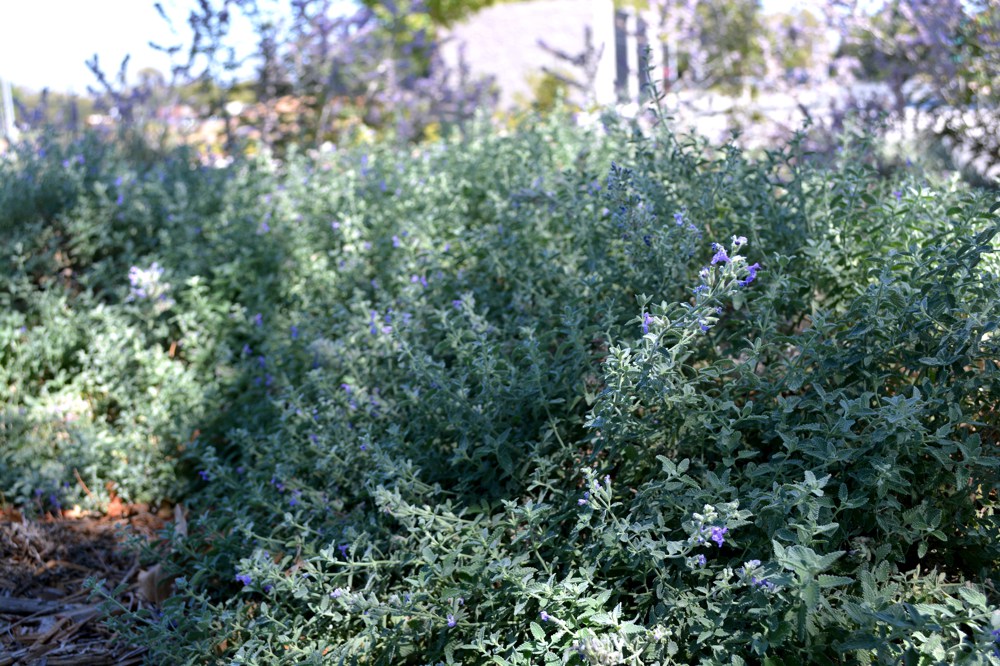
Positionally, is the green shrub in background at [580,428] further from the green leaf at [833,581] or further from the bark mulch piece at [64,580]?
the bark mulch piece at [64,580]

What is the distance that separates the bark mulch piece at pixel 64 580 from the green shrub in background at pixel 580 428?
121mm

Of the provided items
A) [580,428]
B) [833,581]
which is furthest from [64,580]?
[833,581]

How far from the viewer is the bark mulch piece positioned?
8.48 feet

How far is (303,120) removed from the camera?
7340mm

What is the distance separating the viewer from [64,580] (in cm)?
299

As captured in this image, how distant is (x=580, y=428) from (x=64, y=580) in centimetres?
179

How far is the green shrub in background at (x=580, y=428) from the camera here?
76.4 inches

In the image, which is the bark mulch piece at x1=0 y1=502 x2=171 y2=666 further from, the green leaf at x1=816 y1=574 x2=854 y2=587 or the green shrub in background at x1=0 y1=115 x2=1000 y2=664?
the green leaf at x1=816 y1=574 x2=854 y2=587

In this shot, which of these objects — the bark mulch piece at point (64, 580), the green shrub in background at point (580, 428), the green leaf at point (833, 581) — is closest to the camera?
the green leaf at point (833, 581)

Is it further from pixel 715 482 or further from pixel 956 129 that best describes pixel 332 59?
pixel 715 482

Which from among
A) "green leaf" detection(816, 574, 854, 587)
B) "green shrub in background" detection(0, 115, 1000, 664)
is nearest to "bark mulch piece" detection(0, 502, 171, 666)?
"green shrub in background" detection(0, 115, 1000, 664)

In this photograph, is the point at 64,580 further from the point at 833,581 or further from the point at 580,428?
the point at 833,581

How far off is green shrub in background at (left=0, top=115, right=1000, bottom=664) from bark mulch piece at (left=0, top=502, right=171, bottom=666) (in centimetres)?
12

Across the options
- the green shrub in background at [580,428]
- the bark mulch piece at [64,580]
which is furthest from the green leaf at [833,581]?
the bark mulch piece at [64,580]
